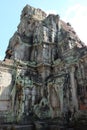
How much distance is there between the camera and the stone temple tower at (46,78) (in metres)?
16.6

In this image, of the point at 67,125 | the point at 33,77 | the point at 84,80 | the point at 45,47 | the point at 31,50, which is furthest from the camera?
the point at 31,50

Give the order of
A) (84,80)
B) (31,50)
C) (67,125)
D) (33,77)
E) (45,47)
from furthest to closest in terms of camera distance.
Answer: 1. (31,50)
2. (45,47)
3. (33,77)
4. (84,80)
5. (67,125)

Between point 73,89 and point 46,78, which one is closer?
point 73,89

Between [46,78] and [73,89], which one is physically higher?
[46,78]

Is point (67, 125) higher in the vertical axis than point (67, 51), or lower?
lower

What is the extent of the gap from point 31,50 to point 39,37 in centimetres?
245

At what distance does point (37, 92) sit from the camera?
19.8m

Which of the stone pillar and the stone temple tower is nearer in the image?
the stone pillar

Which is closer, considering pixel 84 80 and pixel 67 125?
pixel 67 125

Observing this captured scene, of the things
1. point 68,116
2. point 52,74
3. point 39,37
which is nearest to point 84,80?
point 68,116

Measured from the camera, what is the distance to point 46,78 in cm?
2089

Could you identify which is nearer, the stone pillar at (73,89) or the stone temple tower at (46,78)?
the stone pillar at (73,89)

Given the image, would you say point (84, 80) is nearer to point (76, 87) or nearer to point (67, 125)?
point (76, 87)

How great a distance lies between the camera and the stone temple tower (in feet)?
54.6
